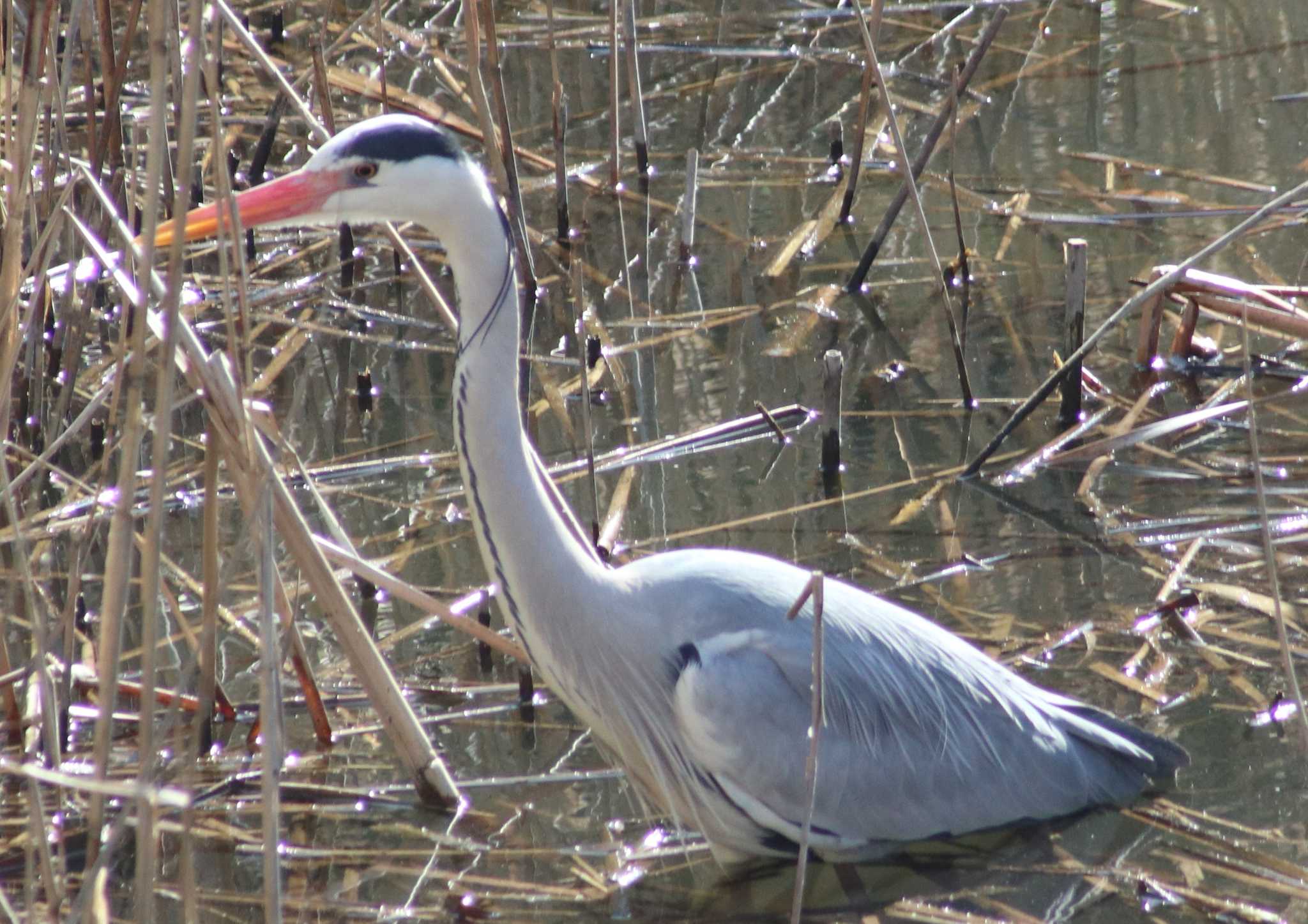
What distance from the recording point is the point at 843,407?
5.00 meters

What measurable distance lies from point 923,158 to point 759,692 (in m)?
2.61

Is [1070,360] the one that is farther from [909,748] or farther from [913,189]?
[909,748]

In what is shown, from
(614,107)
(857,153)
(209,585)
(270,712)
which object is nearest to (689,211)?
(614,107)

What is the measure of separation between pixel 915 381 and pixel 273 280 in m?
2.28

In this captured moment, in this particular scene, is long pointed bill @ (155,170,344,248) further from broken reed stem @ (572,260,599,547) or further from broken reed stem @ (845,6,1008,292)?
broken reed stem @ (845,6,1008,292)

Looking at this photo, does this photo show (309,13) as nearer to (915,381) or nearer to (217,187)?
(915,381)

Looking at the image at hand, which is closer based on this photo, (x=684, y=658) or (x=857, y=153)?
(x=684, y=658)

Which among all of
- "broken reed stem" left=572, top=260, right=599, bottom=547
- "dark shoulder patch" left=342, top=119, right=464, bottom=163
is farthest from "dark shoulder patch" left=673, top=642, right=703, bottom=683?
"dark shoulder patch" left=342, top=119, right=464, bottom=163

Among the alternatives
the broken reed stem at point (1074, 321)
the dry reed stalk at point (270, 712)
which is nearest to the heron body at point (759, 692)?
the dry reed stalk at point (270, 712)

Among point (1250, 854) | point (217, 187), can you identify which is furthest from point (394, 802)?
point (1250, 854)

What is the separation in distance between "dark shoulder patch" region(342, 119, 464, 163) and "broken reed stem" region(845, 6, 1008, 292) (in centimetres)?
224

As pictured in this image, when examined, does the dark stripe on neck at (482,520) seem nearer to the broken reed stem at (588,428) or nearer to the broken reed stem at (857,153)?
the broken reed stem at (588,428)

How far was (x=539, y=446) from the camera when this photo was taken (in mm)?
4844

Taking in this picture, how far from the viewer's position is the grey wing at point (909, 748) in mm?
3277
